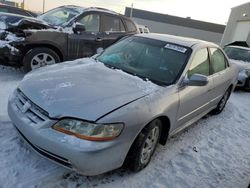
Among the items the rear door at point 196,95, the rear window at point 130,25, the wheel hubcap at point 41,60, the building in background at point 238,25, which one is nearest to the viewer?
the rear door at point 196,95

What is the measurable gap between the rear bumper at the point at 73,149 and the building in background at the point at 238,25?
20.9 meters

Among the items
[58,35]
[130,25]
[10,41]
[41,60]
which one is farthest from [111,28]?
[10,41]

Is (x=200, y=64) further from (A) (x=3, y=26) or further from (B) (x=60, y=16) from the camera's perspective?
(A) (x=3, y=26)

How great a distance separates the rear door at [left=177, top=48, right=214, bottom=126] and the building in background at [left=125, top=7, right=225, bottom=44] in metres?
47.2

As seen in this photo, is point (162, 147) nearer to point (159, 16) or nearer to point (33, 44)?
point (33, 44)

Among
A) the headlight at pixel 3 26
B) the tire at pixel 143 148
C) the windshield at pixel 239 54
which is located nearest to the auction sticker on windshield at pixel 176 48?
the tire at pixel 143 148

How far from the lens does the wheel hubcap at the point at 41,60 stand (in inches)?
238

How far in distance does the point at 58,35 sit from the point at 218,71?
359 cm

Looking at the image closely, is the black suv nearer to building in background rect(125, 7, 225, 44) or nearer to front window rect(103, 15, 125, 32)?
front window rect(103, 15, 125, 32)

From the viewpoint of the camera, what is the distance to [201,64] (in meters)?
4.24

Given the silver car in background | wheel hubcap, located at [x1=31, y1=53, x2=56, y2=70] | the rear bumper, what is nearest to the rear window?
wheel hubcap, located at [x1=31, y1=53, x2=56, y2=70]

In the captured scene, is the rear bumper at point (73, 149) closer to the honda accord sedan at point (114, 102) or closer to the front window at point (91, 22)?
the honda accord sedan at point (114, 102)

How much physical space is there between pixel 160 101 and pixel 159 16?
5142 cm

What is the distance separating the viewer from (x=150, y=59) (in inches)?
156
